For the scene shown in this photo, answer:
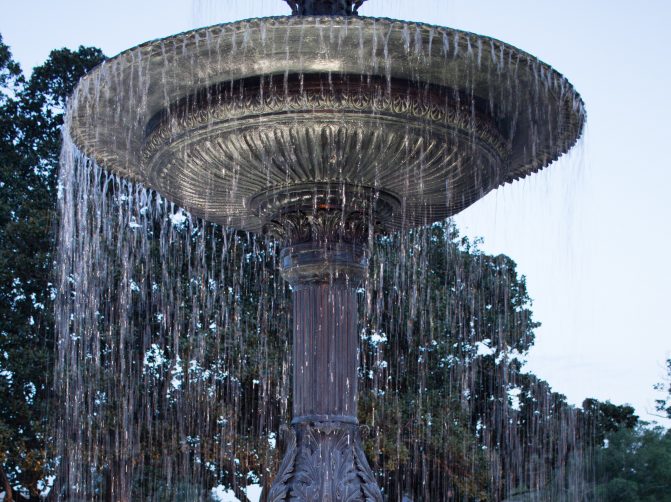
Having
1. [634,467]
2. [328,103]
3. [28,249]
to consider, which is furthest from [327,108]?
[634,467]

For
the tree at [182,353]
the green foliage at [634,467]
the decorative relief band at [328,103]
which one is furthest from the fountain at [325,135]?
the green foliage at [634,467]

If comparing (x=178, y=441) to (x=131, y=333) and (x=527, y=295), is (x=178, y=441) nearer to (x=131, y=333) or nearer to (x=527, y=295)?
(x=131, y=333)

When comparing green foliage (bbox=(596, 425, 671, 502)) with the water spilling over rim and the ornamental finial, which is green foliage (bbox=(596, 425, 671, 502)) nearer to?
the water spilling over rim

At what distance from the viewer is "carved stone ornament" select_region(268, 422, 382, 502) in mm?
6262

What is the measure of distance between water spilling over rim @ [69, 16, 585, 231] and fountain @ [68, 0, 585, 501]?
0.04 feet

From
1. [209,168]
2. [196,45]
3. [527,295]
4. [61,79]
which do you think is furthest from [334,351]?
[527,295]

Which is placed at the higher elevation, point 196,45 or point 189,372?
point 196,45

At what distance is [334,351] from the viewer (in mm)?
6645

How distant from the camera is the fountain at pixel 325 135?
228 inches

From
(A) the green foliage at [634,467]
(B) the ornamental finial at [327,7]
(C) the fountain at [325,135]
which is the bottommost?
(A) the green foliage at [634,467]

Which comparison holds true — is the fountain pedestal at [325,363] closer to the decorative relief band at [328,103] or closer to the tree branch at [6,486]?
the decorative relief band at [328,103]

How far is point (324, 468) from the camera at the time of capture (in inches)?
250

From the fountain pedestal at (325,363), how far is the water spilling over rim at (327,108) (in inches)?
12.9

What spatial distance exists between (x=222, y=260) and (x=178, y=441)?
3.02 meters
